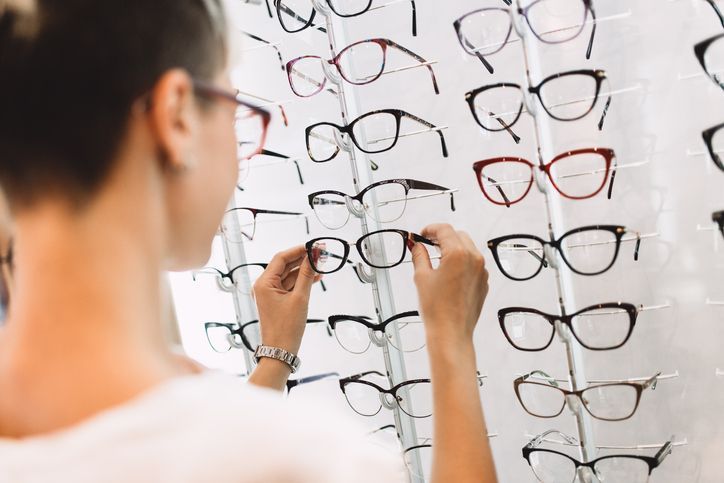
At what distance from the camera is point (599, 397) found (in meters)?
1.19

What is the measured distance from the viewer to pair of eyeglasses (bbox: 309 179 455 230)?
1.37 metres

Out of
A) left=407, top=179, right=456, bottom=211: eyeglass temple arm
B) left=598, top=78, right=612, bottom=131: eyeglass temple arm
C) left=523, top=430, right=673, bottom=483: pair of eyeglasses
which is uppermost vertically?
left=598, top=78, right=612, bottom=131: eyeglass temple arm

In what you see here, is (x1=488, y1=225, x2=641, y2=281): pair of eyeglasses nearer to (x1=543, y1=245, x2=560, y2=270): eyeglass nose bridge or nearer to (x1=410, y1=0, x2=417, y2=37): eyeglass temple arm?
(x1=543, y1=245, x2=560, y2=270): eyeglass nose bridge

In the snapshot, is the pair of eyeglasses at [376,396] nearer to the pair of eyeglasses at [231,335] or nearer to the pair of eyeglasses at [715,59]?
the pair of eyeglasses at [231,335]

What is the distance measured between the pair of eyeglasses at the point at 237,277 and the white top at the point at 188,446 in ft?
3.35

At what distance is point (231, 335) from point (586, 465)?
0.81 meters

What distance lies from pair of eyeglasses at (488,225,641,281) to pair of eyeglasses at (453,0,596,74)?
327 millimetres

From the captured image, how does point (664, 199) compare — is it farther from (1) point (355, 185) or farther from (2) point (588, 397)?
(1) point (355, 185)

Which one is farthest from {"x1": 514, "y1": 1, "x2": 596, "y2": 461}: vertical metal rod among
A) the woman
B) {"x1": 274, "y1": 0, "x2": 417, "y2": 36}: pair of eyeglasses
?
the woman

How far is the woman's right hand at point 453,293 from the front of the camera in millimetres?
869

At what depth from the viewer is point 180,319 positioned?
66.9 inches

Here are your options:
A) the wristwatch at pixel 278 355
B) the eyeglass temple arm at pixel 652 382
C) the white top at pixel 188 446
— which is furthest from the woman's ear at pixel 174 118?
the eyeglass temple arm at pixel 652 382

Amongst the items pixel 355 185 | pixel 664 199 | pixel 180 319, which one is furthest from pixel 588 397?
pixel 180 319

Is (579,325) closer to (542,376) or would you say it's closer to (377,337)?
(542,376)
